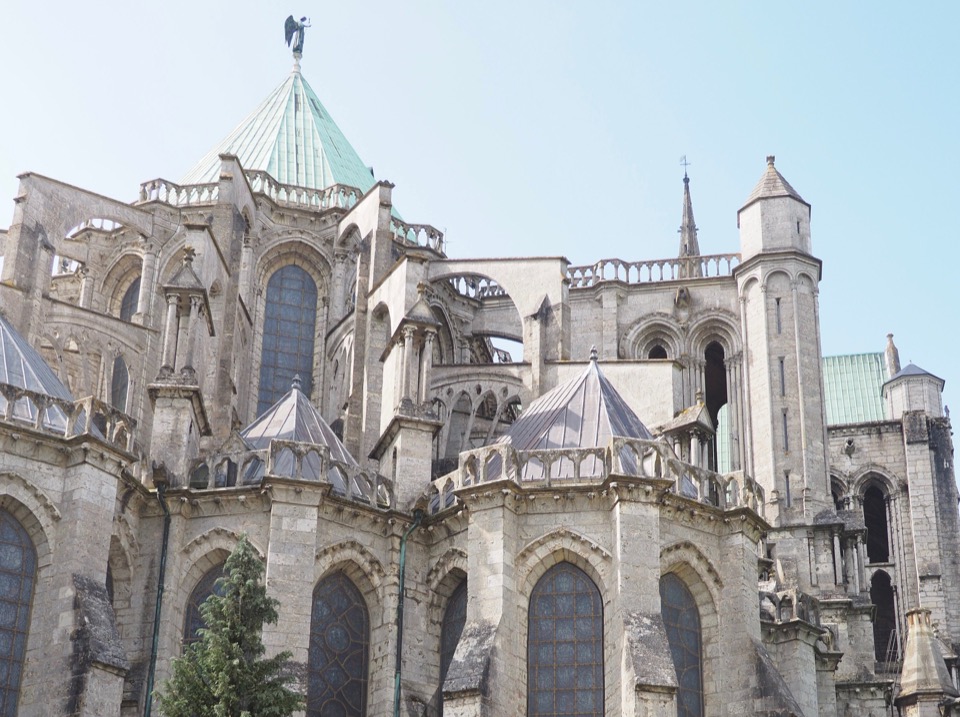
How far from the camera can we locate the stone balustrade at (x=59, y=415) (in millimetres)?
31938

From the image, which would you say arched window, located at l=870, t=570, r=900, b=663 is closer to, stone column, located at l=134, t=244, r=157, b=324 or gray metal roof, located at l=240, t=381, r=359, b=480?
stone column, located at l=134, t=244, r=157, b=324

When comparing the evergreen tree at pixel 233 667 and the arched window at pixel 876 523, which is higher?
the arched window at pixel 876 523

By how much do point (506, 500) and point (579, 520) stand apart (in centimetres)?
145

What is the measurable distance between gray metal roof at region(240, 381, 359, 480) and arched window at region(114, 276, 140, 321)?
12545 millimetres

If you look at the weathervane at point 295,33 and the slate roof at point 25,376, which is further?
the weathervane at point 295,33

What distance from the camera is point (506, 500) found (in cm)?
3356

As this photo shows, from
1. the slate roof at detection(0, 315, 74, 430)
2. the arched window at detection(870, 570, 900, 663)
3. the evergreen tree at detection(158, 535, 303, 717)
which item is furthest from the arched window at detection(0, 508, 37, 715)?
the arched window at detection(870, 570, 900, 663)

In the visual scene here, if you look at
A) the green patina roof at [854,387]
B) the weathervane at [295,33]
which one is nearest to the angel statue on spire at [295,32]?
the weathervane at [295,33]

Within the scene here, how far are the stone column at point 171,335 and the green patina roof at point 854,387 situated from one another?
103ft

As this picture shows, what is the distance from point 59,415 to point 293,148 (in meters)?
23.8

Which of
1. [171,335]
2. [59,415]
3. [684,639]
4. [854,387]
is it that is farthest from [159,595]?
[854,387]

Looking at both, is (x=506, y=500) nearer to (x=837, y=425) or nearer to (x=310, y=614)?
(x=310, y=614)

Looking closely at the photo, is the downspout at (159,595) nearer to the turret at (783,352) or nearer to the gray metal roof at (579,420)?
the gray metal roof at (579,420)

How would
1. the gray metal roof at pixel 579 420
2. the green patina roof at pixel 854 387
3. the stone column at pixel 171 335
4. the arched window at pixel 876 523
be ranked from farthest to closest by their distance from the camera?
the green patina roof at pixel 854 387
the arched window at pixel 876 523
the stone column at pixel 171 335
the gray metal roof at pixel 579 420
